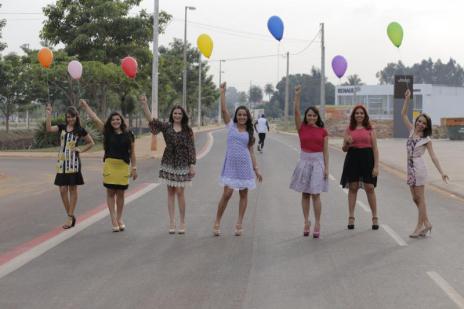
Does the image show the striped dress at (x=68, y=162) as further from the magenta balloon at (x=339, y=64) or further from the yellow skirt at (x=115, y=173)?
the magenta balloon at (x=339, y=64)

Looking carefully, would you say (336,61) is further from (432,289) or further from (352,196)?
(432,289)

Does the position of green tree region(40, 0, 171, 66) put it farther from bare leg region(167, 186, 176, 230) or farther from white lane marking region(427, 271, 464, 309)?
white lane marking region(427, 271, 464, 309)

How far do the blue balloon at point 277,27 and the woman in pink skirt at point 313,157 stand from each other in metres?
5.37

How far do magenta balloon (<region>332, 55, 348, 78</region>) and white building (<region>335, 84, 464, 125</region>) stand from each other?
2588 inches

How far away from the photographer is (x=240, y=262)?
691 centimetres

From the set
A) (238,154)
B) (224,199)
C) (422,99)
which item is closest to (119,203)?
(224,199)

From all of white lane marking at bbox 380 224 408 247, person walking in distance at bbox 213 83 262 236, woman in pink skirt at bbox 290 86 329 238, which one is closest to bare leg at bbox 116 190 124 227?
person walking in distance at bbox 213 83 262 236

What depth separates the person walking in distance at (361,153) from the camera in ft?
28.7

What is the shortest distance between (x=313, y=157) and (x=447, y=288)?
2912 millimetres

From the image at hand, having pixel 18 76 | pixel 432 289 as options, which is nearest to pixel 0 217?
pixel 432 289

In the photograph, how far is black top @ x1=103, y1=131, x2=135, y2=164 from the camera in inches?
336

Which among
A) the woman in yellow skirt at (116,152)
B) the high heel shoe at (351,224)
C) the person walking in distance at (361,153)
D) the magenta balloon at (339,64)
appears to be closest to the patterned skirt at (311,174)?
the person walking in distance at (361,153)

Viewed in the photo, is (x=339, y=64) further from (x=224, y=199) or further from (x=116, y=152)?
(x=116, y=152)

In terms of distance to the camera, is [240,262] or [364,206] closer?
[240,262]
